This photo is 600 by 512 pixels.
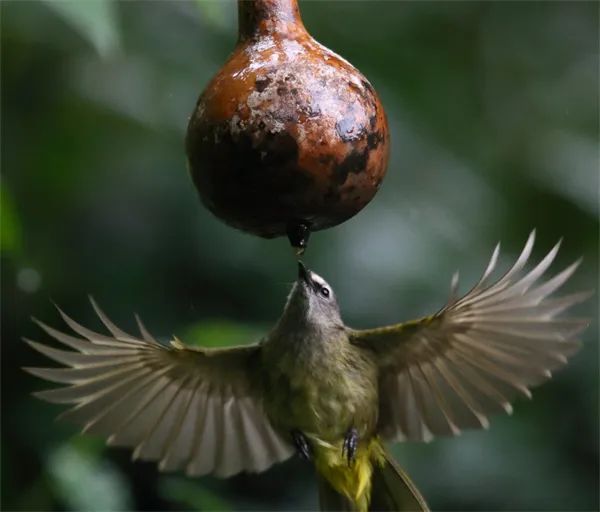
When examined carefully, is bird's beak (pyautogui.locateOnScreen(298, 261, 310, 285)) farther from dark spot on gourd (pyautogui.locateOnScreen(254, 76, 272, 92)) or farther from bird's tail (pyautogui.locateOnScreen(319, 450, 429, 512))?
dark spot on gourd (pyautogui.locateOnScreen(254, 76, 272, 92))

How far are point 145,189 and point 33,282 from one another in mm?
575

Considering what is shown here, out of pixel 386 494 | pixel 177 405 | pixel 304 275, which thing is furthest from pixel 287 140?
pixel 386 494

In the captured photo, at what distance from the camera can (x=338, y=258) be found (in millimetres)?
4348

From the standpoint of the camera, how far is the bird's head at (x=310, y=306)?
3.15 m

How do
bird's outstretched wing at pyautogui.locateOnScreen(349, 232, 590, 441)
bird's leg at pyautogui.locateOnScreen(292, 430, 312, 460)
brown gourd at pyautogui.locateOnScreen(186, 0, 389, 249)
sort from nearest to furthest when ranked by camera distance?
brown gourd at pyautogui.locateOnScreen(186, 0, 389, 249)
bird's outstretched wing at pyautogui.locateOnScreen(349, 232, 590, 441)
bird's leg at pyautogui.locateOnScreen(292, 430, 312, 460)

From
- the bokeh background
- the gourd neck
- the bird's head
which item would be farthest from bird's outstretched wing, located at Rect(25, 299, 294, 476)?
the gourd neck

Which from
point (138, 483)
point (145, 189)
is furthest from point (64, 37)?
point (138, 483)

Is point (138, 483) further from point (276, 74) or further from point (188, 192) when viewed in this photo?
point (276, 74)

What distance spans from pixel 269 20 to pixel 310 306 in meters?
1.04

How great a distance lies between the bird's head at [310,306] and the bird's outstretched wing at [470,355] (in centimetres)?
10

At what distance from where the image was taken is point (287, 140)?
7.00ft

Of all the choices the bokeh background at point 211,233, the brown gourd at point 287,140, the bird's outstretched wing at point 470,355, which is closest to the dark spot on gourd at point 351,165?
the brown gourd at point 287,140

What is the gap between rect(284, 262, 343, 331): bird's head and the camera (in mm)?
3154

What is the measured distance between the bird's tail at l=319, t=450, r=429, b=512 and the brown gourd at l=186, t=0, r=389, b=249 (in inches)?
47.9
